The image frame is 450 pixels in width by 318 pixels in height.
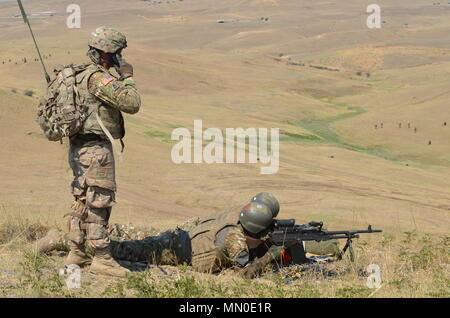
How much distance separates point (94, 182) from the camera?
5.49 metres

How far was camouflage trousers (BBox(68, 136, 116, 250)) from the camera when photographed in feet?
18.1

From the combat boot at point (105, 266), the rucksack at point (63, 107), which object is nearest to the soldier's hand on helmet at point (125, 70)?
the rucksack at point (63, 107)

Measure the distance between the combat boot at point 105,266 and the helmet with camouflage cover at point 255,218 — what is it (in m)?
1.23

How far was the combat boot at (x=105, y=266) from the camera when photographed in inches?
218

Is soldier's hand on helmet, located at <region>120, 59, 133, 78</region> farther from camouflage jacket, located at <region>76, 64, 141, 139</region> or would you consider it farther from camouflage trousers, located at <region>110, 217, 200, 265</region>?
camouflage trousers, located at <region>110, 217, 200, 265</region>

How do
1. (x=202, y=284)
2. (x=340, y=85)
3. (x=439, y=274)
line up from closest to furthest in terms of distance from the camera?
(x=202, y=284), (x=439, y=274), (x=340, y=85)

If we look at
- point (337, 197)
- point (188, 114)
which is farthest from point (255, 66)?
point (337, 197)

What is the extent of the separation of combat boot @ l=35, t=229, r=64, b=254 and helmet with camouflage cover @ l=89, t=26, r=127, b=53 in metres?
2.00

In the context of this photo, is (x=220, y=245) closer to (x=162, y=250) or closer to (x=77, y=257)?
(x=162, y=250)

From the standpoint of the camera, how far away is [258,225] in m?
6.13

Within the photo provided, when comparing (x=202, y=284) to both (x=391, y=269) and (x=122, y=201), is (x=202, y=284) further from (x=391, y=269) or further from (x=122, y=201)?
(x=122, y=201)

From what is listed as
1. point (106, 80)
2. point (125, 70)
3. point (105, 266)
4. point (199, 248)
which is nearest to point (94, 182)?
point (105, 266)

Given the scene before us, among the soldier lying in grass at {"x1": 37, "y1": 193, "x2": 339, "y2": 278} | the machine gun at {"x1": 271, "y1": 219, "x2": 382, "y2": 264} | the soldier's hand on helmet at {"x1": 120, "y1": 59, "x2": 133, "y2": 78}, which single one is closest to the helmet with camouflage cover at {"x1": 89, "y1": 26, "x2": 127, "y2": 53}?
the soldier's hand on helmet at {"x1": 120, "y1": 59, "x2": 133, "y2": 78}

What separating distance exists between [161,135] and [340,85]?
31165 mm
